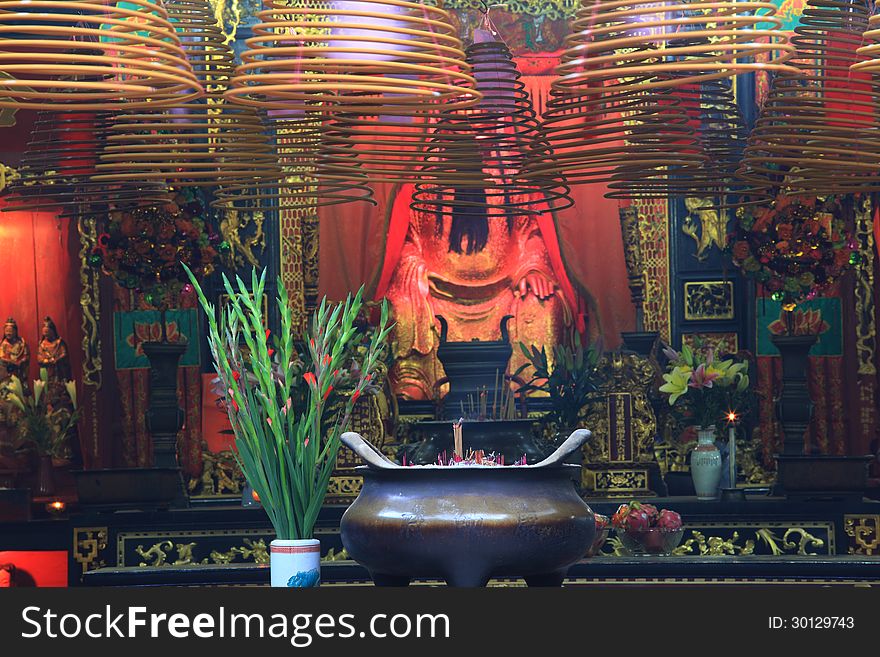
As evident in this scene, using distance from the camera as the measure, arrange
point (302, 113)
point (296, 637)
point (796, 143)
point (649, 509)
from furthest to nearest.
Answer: point (649, 509) → point (796, 143) → point (302, 113) → point (296, 637)

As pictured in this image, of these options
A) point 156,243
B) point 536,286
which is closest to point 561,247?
point 536,286

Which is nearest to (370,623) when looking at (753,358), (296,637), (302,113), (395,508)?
(296,637)

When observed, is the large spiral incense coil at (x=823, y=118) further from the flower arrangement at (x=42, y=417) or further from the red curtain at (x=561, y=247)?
the flower arrangement at (x=42, y=417)

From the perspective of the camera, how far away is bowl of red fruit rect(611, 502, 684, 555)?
4.77m

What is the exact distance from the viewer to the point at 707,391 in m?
7.14

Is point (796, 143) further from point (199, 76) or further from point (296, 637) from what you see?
point (296, 637)

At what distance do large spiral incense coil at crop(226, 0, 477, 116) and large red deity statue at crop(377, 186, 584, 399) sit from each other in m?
5.17

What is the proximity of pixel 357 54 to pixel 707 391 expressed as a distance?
13.8ft

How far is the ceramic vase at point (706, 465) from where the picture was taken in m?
7.35

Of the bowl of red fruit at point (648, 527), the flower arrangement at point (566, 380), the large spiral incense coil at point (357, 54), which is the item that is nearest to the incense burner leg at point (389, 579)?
the large spiral incense coil at point (357, 54)

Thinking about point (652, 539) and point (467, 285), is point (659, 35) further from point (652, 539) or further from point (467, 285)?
point (467, 285)

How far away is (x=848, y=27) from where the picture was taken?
427cm

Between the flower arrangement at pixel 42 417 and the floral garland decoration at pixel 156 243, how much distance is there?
1.07m

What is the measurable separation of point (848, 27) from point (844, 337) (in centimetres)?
445
